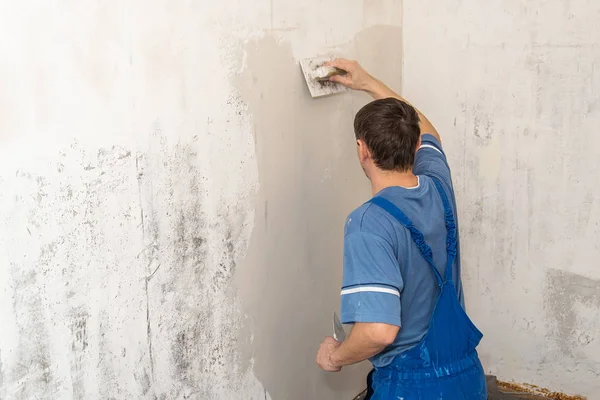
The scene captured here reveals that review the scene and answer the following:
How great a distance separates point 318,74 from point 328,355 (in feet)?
2.95

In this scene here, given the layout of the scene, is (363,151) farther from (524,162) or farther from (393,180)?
(524,162)

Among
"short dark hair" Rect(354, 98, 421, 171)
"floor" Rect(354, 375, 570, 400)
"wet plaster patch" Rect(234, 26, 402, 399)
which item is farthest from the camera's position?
"floor" Rect(354, 375, 570, 400)

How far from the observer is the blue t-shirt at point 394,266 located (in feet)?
5.39

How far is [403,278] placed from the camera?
175 cm

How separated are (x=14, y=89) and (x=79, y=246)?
0.36 m

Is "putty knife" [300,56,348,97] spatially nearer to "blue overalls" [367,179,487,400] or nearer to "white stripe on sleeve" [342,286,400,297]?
"blue overalls" [367,179,487,400]

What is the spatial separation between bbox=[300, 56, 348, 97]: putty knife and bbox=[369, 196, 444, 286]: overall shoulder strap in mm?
664

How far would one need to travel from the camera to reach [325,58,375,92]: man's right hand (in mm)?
2301

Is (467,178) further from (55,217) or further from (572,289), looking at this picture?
(55,217)

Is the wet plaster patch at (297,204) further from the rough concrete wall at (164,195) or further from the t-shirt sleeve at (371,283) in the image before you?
the t-shirt sleeve at (371,283)

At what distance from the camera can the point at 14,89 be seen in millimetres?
1325

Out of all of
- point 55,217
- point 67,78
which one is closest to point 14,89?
point 67,78

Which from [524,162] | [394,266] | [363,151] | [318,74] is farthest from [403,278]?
[524,162]

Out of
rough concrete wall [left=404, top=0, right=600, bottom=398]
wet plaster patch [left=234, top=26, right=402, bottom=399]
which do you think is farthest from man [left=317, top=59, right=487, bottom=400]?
rough concrete wall [left=404, top=0, right=600, bottom=398]
